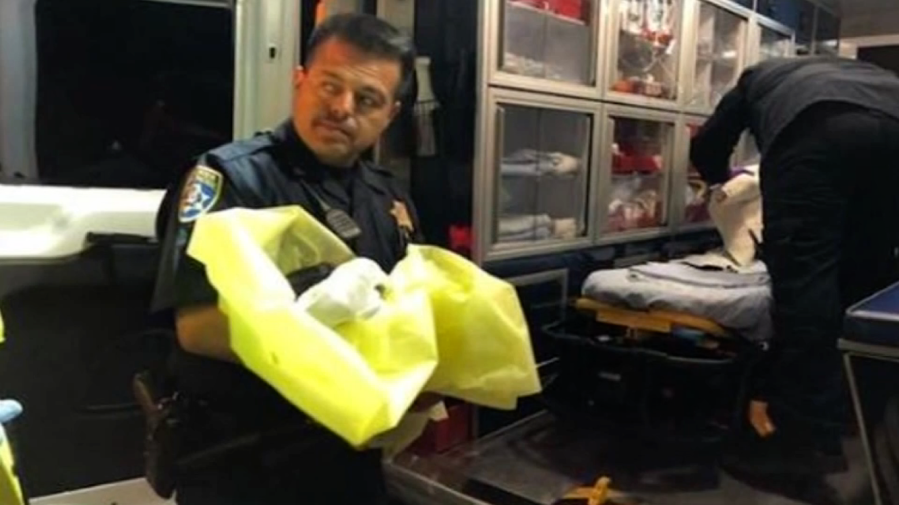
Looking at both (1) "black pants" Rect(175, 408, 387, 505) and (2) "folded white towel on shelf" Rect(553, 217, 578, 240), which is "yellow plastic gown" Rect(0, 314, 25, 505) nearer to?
(1) "black pants" Rect(175, 408, 387, 505)

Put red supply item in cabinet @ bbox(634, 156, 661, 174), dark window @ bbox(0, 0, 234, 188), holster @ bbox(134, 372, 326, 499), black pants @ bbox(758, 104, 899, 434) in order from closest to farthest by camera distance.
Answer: holster @ bbox(134, 372, 326, 499) < dark window @ bbox(0, 0, 234, 188) < black pants @ bbox(758, 104, 899, 434) < red supply item in cabinet @ bbox(634, 156, 661, 174)

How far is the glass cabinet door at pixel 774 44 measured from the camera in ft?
13.8

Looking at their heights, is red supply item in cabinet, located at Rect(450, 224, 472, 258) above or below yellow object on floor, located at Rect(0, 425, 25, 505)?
above

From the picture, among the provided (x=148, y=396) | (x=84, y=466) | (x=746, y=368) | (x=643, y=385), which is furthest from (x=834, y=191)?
(x=84, y=466)

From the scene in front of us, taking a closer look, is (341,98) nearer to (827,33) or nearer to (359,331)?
(359,331)

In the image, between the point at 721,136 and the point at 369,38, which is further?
the point at 721,136

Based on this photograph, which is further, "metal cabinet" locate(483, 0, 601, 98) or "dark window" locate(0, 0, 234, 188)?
"metal cabinet" locate(483, 0, 601, 98)

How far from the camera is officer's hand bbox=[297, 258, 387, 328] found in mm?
1104

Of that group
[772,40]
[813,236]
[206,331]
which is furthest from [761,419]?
[772,40]

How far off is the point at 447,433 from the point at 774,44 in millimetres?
3088

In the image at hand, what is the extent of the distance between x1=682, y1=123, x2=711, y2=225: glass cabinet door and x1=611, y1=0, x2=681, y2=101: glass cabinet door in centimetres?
30

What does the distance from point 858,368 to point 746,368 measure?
958 mm

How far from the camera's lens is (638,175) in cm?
354

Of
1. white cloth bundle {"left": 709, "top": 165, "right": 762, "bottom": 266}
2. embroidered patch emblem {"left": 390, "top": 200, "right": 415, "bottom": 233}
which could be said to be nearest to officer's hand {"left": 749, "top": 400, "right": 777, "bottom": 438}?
white cloth bundle {"left": 709, "top": 165, "right": 762, "bottom": 266}
